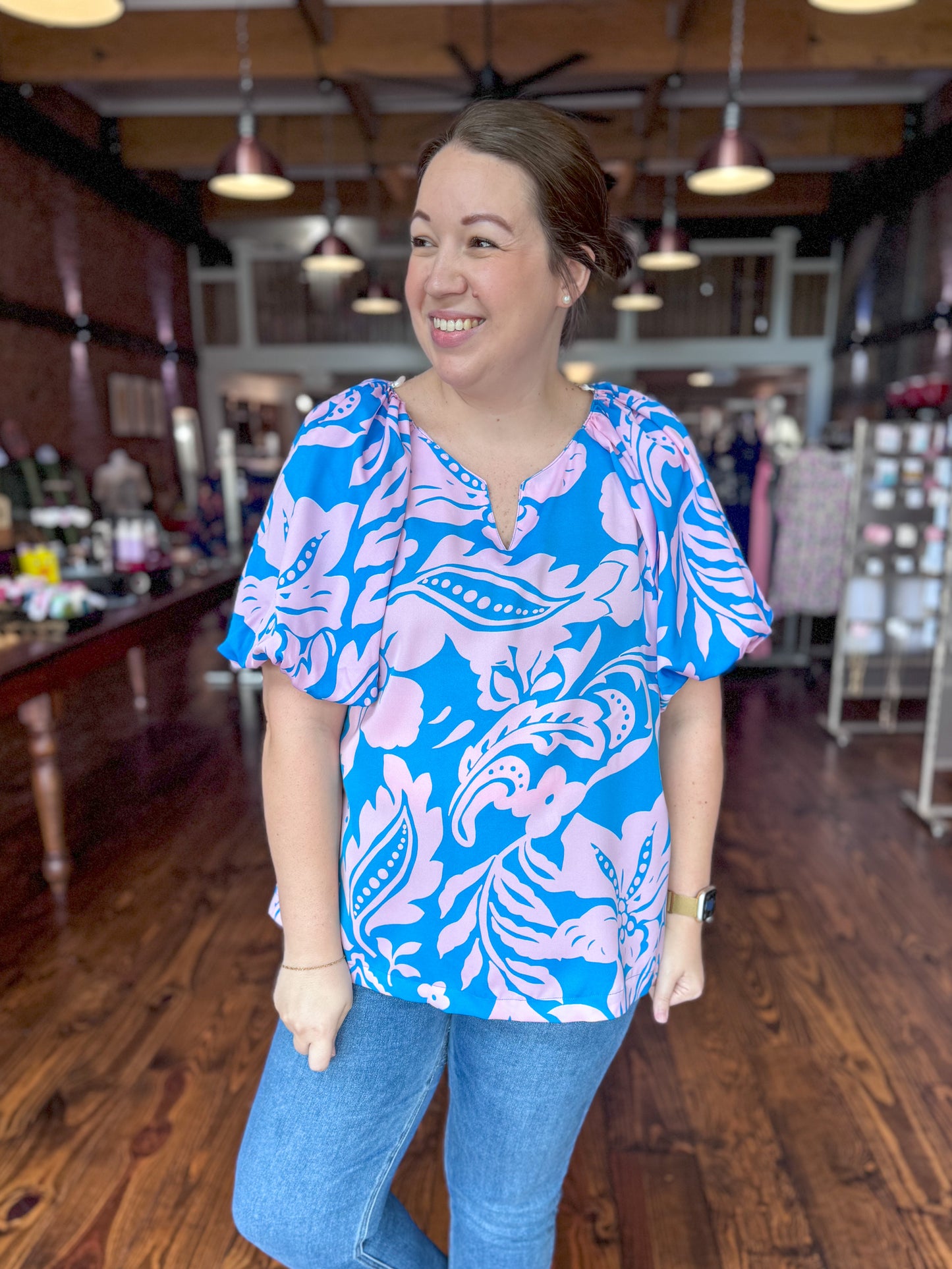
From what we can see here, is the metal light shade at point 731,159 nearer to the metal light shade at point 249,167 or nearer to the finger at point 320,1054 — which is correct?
the metal light shade at point 249,167

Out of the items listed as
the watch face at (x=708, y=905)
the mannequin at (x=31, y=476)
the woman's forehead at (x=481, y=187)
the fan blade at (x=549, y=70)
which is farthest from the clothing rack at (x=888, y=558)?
the mannequin at (x=31, y=476)

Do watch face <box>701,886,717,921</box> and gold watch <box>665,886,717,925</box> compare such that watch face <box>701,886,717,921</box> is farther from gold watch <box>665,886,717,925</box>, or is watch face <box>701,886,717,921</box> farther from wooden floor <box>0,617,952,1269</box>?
wooden floor <box>0,617,952,1269</box>

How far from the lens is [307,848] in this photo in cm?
88

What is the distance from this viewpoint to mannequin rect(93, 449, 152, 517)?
7.46 meters

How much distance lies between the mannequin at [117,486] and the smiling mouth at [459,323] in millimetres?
7022

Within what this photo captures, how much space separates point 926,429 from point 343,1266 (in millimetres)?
4361

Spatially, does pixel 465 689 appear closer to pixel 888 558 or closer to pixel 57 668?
pixel 57 668

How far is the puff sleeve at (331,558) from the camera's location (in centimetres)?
83

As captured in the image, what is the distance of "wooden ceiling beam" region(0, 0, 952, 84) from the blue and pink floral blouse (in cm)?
650

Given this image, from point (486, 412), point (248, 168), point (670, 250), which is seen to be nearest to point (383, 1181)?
point (486, 412)

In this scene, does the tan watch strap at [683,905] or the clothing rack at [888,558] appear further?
the clothing rack at [888,558]

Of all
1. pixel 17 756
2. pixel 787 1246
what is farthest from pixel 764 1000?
pixel 17 756

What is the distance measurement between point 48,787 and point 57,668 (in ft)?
1.60

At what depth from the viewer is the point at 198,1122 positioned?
183cm
